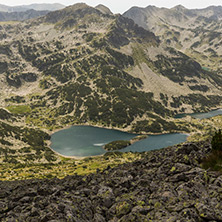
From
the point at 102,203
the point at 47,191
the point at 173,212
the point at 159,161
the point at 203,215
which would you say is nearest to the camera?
the point at 203,215

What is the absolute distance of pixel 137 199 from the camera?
38312 mm

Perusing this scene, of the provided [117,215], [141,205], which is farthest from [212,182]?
[117,215]

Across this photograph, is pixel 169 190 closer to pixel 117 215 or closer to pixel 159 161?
pixel 117 215

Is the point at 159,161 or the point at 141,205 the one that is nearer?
the point at 141,205

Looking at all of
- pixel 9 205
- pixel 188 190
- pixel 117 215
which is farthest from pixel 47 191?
pixel 188 190

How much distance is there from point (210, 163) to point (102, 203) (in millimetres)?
25423

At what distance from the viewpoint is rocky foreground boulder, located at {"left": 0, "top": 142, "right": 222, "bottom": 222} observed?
32.2m

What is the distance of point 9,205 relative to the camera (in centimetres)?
4266

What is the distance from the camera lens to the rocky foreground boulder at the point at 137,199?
106 ft

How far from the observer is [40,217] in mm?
36031

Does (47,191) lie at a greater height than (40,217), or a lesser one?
lesser

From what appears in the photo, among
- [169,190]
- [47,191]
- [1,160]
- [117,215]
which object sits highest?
[169,190]

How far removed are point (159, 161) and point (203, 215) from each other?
30.7 meters

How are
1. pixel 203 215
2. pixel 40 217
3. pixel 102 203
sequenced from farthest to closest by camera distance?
pixel 102 203 → pixel 40 217 → pixel 203 215
